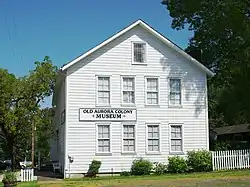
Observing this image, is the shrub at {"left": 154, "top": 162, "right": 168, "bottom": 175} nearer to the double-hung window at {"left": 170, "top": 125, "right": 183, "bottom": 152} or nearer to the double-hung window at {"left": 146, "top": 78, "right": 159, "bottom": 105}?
the double-hung window at {"left": 170, "top": 125, "right": 183, "bottom": 152}

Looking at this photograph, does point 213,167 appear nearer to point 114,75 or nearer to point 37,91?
point 114,75

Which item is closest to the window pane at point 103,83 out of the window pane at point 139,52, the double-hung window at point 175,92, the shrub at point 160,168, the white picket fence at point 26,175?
the window pane at point 139,52

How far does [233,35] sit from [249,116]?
6759 millimetres

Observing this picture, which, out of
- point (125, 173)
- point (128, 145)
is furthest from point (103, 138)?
point (125, 173)

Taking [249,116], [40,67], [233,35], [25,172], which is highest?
[233,35]

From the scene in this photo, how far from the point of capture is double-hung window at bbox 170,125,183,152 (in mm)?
30531

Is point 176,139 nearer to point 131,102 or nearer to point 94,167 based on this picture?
point 131,102

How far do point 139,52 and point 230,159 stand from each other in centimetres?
938

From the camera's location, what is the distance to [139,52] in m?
30.9

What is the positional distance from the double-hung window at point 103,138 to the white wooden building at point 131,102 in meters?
0.06

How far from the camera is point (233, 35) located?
3700 centimetres

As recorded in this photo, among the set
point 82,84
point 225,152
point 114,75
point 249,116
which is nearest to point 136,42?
point 114,75

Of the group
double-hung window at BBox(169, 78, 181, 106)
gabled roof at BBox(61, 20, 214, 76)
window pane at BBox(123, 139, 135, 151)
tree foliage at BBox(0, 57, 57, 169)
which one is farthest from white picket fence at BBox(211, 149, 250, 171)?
tree foliage at BBox(0, 57, 57, 169)

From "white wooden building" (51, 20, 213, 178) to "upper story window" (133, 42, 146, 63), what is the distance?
66mm
